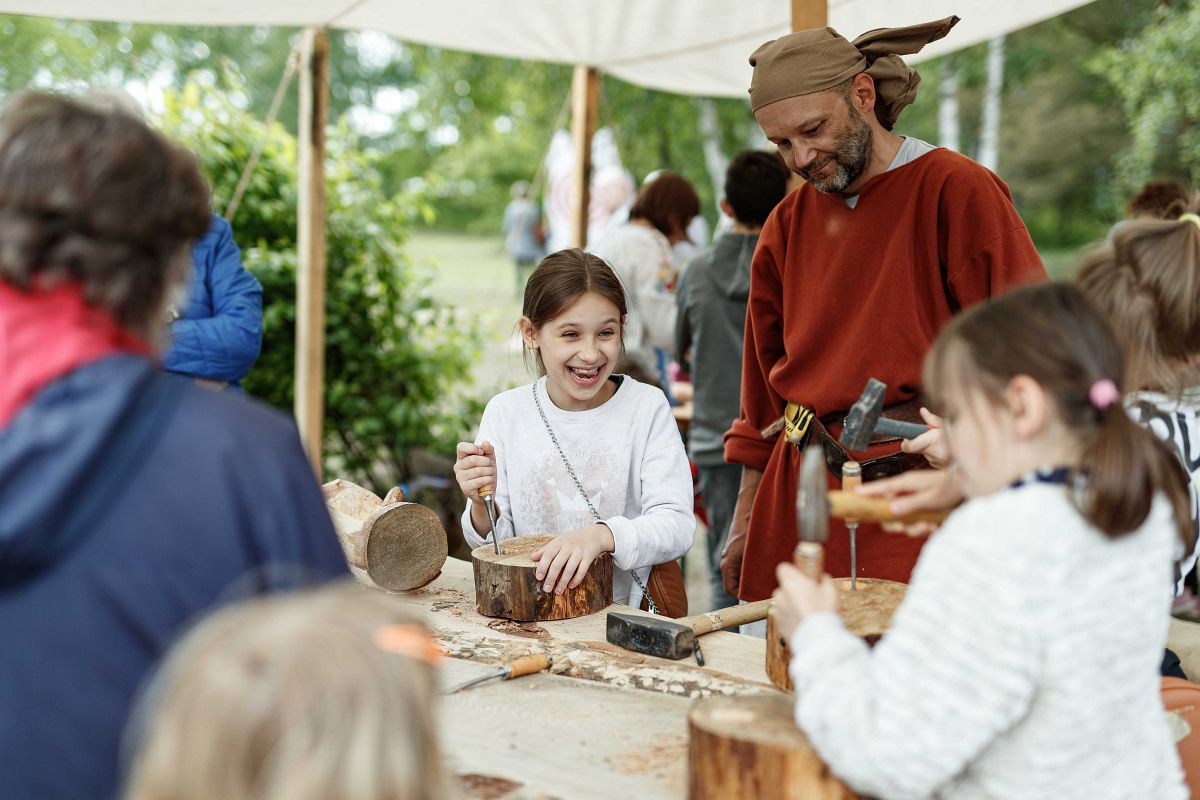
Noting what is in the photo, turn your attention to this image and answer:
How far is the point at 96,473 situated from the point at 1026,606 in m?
1.02

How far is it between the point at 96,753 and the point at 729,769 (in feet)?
2.67

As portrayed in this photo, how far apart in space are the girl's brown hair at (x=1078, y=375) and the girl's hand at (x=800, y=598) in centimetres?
32

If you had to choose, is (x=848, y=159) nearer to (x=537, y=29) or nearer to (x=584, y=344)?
(x=584, y=344)

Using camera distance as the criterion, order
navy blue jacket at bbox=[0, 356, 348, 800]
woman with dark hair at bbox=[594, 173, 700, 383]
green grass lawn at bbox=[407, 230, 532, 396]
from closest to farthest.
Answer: navy blue jacket at bbox=[0, 356, 348, 800]
woman with dark hair at bbox=[594, 173, 700, 383]
green grass lawn at bbox=[407, 230, 532, 396]

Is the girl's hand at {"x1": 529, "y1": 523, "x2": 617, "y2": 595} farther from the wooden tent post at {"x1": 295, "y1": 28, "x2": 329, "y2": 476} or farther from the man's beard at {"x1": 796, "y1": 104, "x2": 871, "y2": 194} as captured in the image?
the wooden tent post at {"x1": 295, "y1": 28, "x2": 329, "y2": 476}

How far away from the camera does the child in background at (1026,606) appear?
50.7 inches

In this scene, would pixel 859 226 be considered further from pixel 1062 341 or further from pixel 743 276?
pixel 743 276

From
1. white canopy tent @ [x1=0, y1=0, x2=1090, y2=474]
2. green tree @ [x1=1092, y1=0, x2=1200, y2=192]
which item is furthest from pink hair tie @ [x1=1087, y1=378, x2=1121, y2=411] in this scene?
green tree @ [x1=1092, y1=0, x2=1200, y2=192]

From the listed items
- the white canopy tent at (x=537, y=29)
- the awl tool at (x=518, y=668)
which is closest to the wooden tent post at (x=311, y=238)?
the white canopy tent at (x=537, y=29)

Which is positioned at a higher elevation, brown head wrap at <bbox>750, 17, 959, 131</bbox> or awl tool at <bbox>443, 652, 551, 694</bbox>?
brown head wrap at <bbox>750, 17, 959, 131</bbox>

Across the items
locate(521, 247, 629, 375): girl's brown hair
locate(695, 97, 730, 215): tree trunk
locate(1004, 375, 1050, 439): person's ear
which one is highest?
locate(695, 97, 730, 215): tree trunk

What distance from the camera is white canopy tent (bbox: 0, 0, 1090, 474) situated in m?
4.45

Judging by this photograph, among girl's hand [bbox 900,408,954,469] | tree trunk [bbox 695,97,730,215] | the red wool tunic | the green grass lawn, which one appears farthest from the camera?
tree trunk [bbox 695,97,730,215]

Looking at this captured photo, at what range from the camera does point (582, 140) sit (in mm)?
6039
